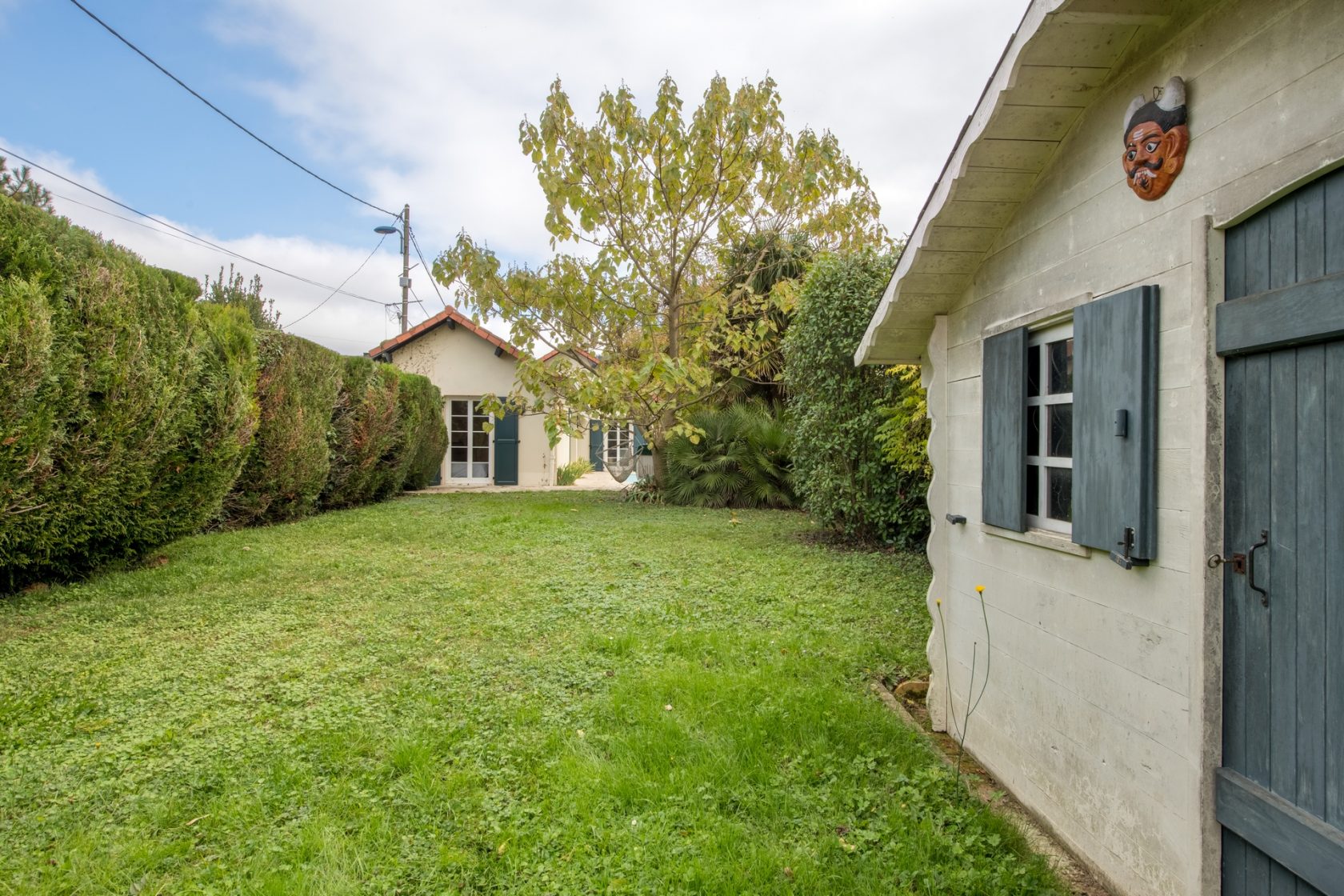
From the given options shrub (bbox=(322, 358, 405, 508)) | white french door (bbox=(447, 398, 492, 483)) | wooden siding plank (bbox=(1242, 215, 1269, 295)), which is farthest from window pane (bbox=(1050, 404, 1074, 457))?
white french door (bbox=(447, 398, 492, 483))

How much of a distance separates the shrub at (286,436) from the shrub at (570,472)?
9.20 metres

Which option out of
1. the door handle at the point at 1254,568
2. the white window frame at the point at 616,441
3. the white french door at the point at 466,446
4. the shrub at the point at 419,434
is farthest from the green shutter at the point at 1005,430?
the white window frame at the point at 616,441

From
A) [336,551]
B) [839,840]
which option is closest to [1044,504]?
[839,840]

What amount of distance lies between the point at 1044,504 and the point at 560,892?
2388 mm

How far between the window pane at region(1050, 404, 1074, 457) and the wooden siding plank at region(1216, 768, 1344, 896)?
1.22 metres

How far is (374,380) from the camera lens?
41.6ft

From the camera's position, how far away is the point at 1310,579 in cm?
162

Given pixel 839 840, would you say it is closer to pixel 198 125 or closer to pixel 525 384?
pixel 525 384

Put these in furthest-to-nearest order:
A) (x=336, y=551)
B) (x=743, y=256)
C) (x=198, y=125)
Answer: (x=743, y=256) → (x=198, y=125) → (x=336, y=551)

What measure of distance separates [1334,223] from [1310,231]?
0.07 metres

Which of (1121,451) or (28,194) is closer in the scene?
(1121,451)

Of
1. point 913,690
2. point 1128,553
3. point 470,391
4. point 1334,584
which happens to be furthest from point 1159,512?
point 470,391

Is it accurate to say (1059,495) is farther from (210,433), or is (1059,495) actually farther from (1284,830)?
(210,433)

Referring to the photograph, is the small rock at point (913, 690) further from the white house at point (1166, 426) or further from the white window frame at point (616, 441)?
the white window frame at point (616, 441)
